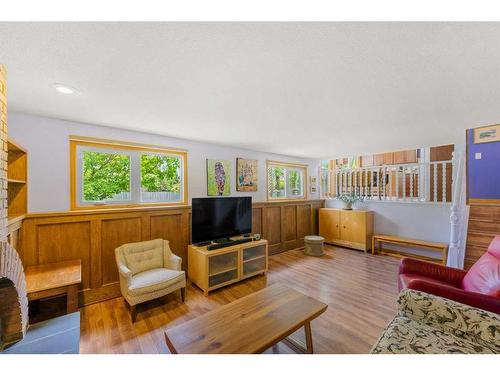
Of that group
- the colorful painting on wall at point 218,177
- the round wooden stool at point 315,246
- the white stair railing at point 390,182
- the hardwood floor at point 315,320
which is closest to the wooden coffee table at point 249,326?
the hardwood floor at point 315,320

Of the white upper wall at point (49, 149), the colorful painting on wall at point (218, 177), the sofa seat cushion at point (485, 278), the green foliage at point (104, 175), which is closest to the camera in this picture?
the sofa seat cushion at point (485, 278)

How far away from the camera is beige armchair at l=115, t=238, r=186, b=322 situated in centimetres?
211

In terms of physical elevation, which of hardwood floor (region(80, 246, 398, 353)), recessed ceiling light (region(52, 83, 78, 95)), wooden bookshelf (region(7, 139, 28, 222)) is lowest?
hardwood floor (region(80, 246, 398, 353))

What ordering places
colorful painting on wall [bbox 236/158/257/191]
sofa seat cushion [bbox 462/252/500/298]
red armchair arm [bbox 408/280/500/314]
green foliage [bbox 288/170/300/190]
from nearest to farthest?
red armchair arm [bbox 408/280/500/314], sofa seat cushion [bbox 462/252/500/298], colorful painting on wall [bbox 236/158/257/191], green foliage [bbox 288/170/300/190]

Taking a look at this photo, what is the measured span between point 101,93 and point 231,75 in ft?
Answer: 3.65

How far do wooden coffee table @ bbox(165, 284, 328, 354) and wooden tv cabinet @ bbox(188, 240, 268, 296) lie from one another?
1.03 m

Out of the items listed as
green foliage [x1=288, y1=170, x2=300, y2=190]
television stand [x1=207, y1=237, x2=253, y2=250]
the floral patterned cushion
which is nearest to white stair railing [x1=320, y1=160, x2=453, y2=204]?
green foliage [x1=288, y1=170, x2=300, y2=190]

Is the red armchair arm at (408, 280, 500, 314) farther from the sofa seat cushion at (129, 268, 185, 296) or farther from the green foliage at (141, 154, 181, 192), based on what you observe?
the green foliage at (141, 154, 181, 192)

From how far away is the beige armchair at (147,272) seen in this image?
2109 millimetres

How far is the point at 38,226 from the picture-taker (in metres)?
2.18

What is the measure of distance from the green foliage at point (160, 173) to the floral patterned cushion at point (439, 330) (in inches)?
117

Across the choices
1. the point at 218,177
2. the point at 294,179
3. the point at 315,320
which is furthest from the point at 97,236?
the point at 294,179

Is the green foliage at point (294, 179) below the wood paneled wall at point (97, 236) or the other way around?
the other way around

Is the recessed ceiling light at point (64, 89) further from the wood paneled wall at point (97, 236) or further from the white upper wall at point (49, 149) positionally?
the wood paneled wall at point (97, 236)
